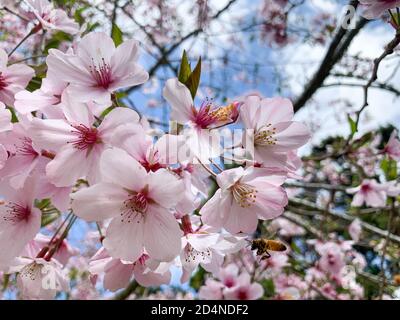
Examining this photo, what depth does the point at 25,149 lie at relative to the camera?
906 millimetres

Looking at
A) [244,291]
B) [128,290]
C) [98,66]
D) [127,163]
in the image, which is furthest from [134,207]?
[128,290]

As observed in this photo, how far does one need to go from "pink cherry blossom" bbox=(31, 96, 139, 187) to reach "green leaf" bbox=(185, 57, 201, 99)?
149 mm

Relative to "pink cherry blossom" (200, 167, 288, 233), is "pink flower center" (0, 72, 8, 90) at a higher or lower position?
higher

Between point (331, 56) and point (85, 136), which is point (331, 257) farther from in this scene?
point (85, 136)

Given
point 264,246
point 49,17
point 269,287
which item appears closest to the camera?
point 264,246

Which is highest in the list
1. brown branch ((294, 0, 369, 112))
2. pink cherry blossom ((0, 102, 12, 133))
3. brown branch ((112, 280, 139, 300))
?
brown branch ((294, 0, 369, 112))

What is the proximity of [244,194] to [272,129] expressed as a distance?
0.17 m

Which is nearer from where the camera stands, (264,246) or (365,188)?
(264,246)

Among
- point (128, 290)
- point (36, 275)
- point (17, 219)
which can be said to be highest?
point (17, 219)

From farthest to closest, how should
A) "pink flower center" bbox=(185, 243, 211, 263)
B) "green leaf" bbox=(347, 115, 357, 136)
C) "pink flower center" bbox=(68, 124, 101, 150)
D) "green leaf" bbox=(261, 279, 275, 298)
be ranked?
"green leaf" bbox=(261, 279, 275, 298) → "green leaf" bbox=(347, 115, 357, 136) → "pink flower center" bbox=(185, 243, 211, 263) → "pink flower center" bbox=(68, 124, 101, 150)

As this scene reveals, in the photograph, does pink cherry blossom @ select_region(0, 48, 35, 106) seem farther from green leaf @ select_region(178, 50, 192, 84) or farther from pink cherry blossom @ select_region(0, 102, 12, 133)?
green leaf @ select_region(178, 50, 192, 84)

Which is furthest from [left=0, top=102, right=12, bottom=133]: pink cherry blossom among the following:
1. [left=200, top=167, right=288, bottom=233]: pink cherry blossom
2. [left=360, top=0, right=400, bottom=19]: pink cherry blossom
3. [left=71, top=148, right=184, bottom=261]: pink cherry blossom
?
[left=360, top=0, right=400, bottom=19]: pink cherry blossom

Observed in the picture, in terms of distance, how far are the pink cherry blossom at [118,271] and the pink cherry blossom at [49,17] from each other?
74 cm

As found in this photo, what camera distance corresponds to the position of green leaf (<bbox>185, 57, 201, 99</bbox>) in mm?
882
